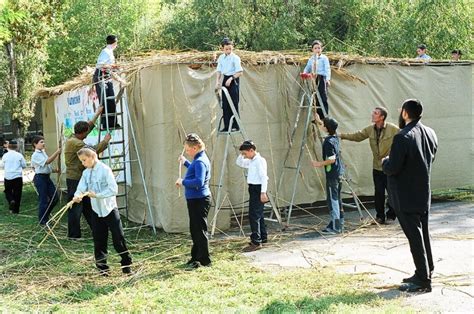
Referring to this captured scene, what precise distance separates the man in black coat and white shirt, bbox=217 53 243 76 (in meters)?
3.57

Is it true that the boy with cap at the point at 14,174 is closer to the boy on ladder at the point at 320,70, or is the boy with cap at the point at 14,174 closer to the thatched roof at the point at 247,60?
the thatched roof at the point at 247,60

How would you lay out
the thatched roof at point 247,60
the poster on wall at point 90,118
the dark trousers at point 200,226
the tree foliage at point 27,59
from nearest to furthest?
the dark trousers at point 200,226
the thatched roof at point 247,60
the poster on wall at point 90,118
the tree foliage at point 27,59

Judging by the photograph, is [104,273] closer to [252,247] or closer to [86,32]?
[252,247]

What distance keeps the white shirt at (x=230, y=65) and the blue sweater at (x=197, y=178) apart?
2.31 meters

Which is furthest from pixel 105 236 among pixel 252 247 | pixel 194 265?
pixel 252 247

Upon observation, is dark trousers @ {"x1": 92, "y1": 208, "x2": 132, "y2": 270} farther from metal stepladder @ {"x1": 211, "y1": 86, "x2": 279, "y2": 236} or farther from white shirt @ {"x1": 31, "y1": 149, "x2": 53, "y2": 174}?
white shirt @ {"x1": 31, "y1": 149, "x2": 53, "y2": 174}

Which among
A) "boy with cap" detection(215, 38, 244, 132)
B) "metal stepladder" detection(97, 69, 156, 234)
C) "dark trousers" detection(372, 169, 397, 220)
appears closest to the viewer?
"boy with cap" detection(215, 38, 244, 132)

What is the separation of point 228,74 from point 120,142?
8.65 feet

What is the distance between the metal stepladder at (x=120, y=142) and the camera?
9.09 metres

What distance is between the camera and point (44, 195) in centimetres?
1024

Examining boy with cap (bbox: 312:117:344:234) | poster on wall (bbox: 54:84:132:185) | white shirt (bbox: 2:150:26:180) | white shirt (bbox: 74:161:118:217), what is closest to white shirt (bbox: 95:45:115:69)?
poster on wall (bbox: 54:84:132:185)

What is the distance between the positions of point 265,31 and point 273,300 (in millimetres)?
14920

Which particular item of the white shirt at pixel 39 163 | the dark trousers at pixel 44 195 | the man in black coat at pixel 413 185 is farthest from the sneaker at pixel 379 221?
the white shirt at pixel 39 163

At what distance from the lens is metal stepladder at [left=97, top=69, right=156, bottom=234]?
9.09 metres
